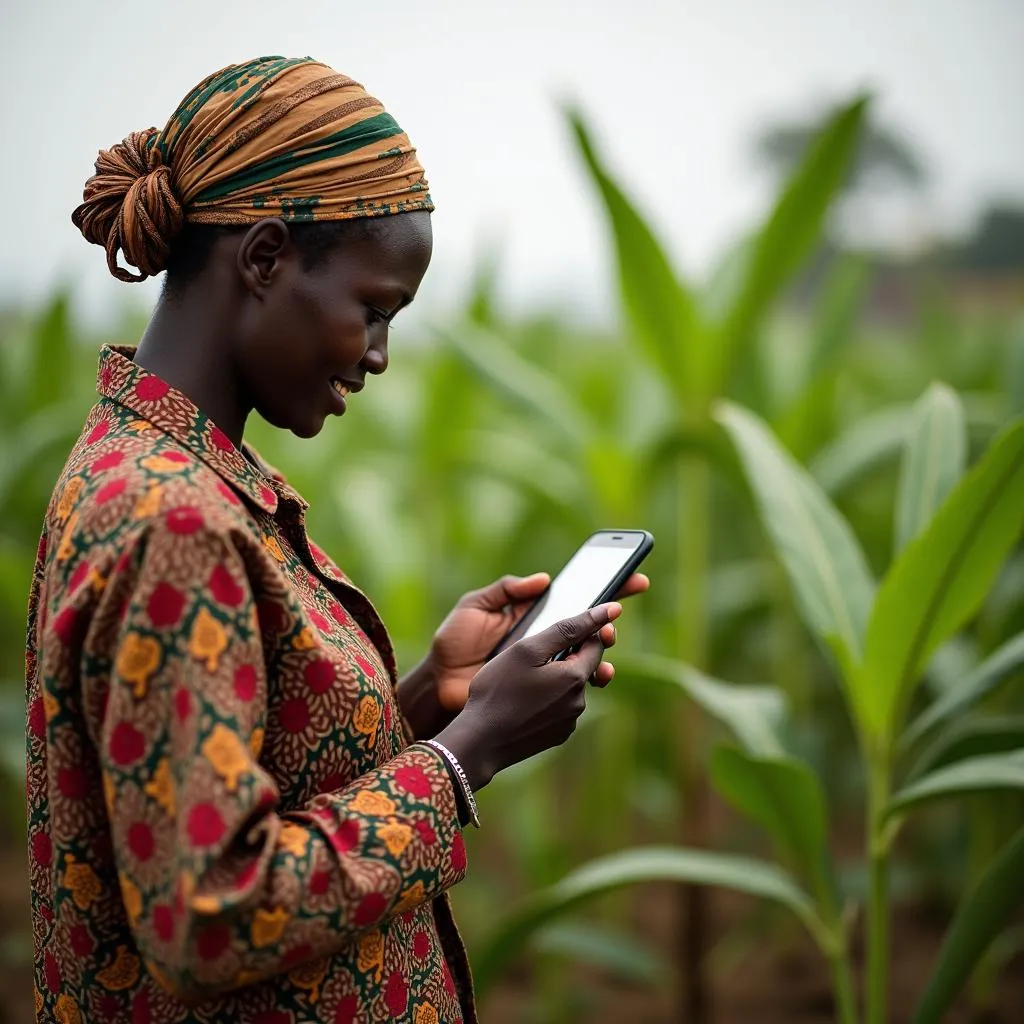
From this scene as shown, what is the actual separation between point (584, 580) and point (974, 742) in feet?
2.04

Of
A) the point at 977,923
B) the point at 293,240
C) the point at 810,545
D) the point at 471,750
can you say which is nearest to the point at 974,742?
the point at 977,923

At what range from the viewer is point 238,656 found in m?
0.78

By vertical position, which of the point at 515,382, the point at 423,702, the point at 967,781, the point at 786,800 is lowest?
the point at 786,800

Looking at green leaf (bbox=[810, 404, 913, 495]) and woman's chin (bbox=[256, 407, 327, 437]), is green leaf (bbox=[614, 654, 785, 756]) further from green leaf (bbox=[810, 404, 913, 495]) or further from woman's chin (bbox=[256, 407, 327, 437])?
woman's chin (bbox=[256, 407, 327, 437])

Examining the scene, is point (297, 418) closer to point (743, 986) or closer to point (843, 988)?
point (843, 988)

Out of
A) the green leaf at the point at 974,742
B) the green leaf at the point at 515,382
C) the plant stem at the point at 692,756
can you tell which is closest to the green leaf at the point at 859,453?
the plant stem at the point at 692,756

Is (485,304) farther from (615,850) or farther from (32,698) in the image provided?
(32,698)

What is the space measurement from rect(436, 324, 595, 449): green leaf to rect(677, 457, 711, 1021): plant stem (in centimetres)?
25

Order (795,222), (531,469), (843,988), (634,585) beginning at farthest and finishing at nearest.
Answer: (531,469) < (795,222) < (843,988) < (634,585)

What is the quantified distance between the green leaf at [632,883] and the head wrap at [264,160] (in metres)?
1.03

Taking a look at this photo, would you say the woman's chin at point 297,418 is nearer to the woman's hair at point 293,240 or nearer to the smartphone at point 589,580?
the woman's hair at point 293,240

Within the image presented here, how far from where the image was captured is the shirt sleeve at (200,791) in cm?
→ 75

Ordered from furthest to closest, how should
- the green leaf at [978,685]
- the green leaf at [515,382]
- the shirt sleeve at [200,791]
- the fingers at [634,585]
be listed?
the green leaf at [515,382], the green leaf at [978,685], the fingers at [634,585], the shirt sleeve at [200,791]

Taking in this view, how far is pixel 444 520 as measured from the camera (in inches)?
123
